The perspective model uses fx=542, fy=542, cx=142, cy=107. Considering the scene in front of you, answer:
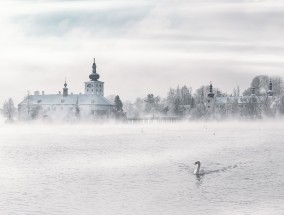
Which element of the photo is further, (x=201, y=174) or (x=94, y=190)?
(x=201, y=174)

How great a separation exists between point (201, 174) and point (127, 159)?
2316 cm

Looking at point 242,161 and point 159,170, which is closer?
point 159,170

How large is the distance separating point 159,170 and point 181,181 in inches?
407

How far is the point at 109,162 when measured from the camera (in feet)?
251

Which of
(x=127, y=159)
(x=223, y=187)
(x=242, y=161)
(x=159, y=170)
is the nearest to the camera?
(x=223, y=187)

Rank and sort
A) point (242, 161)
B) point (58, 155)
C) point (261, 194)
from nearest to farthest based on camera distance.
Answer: point (261, 194) < point (242, 161) < point (58, 155)

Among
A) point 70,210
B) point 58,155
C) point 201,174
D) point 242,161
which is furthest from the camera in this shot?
point 58,155

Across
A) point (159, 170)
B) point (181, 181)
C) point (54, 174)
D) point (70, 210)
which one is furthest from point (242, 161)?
point (70, 210)

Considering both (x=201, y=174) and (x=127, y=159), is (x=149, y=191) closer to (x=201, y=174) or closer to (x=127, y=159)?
(x=201, y=174)

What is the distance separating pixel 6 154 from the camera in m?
92.4

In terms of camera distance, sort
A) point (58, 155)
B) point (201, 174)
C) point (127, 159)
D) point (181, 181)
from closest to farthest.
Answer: point (181, 181) < point (201, 174) < point (127, 159) < point (58, 155)

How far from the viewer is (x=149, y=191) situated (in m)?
48.6

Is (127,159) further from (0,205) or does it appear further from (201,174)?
(0,205)

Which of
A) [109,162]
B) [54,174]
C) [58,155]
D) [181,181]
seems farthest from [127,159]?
[181,181]
